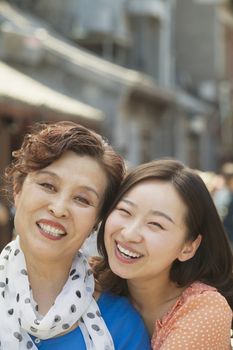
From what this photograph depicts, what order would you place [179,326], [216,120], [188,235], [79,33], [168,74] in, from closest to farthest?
1. [179,326]
2. [188,235]
3. [79,33]
4. [168,74]
5. [216,120]

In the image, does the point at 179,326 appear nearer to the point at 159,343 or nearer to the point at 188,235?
the point at 159,343

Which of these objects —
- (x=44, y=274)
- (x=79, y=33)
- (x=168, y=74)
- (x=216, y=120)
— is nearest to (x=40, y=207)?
(x=44, y=274)

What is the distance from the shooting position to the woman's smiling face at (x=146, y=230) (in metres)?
2.63

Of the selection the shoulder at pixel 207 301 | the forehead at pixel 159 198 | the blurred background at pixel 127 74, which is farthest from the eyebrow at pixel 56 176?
the blurred background at pixel 127 74

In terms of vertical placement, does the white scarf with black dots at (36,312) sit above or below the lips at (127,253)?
below

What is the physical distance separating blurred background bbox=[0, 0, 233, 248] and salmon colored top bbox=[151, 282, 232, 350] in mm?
3764

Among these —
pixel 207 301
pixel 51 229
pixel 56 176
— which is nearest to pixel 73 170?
pixel 56 176

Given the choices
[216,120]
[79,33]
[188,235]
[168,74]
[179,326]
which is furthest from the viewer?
[216,120]

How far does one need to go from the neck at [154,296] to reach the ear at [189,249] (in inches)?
4.3

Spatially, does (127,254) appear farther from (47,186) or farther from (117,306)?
(47,186)

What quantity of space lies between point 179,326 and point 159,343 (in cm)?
10

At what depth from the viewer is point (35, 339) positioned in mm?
2580

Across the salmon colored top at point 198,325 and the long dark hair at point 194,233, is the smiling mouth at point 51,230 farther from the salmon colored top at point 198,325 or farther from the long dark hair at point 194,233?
the salmon colored top at point 198,325

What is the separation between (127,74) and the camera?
17.4 m
